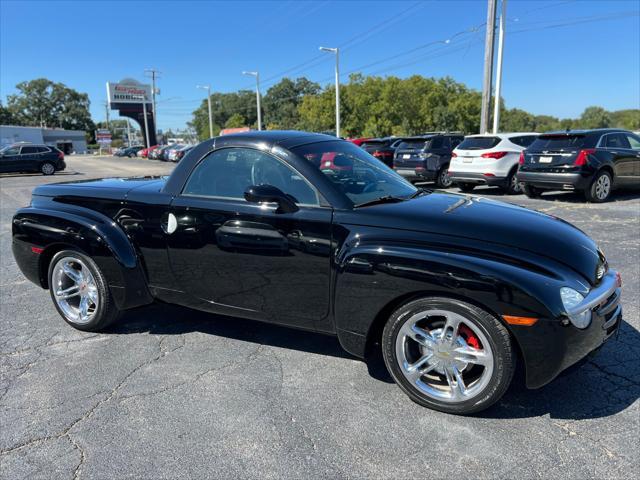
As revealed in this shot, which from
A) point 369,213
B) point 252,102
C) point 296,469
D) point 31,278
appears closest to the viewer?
point 296,469

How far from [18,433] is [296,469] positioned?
62.3 inches

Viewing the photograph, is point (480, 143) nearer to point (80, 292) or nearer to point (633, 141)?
point (633, 141)

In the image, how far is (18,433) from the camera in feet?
8.44

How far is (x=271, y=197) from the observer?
2.93 m

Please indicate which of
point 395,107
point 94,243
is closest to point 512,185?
point 94,243

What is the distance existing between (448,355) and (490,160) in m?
9.93

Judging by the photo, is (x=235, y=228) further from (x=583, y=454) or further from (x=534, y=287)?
(x=583, y=454)

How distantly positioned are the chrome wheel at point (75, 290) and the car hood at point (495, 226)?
7.94ft

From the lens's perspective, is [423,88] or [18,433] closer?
[18,433]

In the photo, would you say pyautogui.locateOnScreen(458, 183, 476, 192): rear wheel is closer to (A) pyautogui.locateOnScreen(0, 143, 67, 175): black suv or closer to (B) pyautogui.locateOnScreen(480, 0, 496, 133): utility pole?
(B) pyautogui.locateOnScreen(480, 0, 496, 133): utility pole

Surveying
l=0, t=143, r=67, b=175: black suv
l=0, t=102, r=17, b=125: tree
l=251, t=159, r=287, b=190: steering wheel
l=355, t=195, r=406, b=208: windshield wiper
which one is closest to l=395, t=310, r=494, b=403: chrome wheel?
l=355, t=195, r=406, b=208: windshield wiper

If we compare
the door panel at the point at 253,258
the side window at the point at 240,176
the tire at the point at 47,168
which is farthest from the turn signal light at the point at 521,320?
the tire at the point at 47,168

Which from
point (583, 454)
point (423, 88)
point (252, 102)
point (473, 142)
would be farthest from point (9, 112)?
point (583, 454)

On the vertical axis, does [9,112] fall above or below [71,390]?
above
